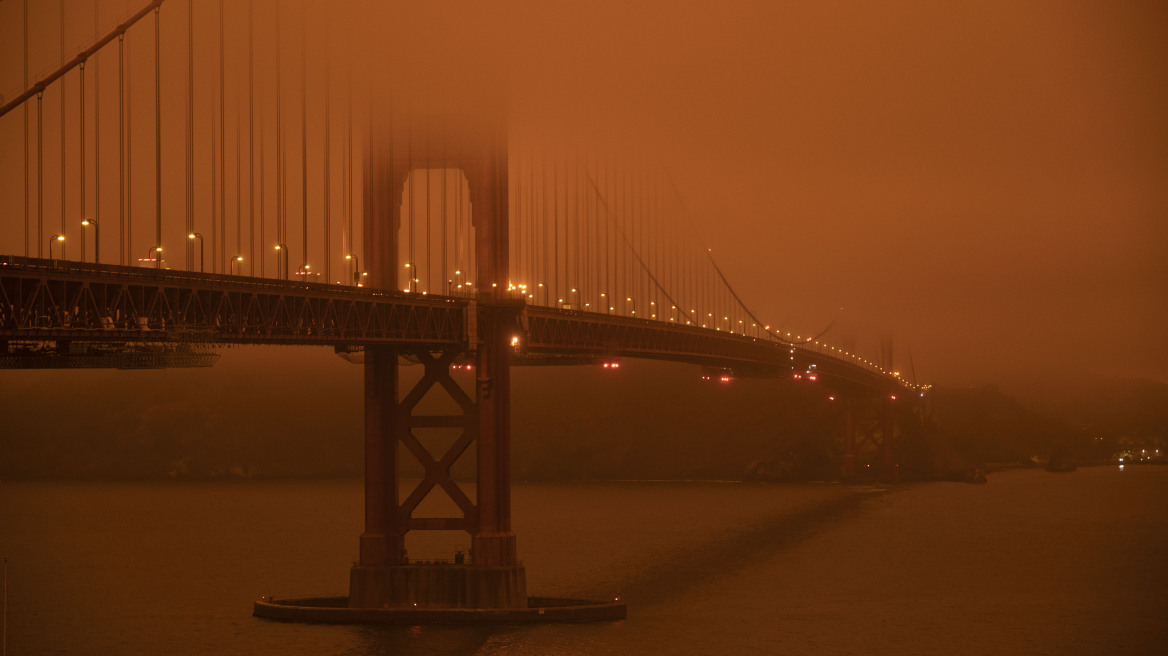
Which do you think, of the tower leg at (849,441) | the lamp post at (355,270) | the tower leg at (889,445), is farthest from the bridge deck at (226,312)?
the tower leg at (889,445)

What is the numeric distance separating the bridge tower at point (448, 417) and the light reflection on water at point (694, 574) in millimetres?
1423

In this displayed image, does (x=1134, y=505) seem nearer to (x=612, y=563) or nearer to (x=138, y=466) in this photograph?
(x=612, y=563)

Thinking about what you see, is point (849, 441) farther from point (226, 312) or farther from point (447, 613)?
point (226, 312)

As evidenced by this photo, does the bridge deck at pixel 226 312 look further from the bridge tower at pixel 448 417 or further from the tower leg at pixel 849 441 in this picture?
the tower leg at pixel 849 441

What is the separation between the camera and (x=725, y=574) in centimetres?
5606

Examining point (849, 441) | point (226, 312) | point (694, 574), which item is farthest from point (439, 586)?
point (849, 441)

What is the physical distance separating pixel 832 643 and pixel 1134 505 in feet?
216

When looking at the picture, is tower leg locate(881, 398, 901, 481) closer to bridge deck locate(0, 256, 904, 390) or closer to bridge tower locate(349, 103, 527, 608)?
bridge deck locate(0, 256, 904, 390)

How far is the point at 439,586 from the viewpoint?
37.8 m

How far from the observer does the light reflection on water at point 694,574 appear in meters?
41.0

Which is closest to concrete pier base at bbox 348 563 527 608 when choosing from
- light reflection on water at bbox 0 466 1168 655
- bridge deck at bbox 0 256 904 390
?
light reflection on water at bbox 0 466 1168 655

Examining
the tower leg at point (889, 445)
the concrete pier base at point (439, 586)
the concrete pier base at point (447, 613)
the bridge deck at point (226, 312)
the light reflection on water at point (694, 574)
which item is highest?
the bridge deck at point (226, 312)

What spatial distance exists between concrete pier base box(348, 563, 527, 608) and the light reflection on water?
86cm

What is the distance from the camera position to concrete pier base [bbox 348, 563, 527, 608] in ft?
124
